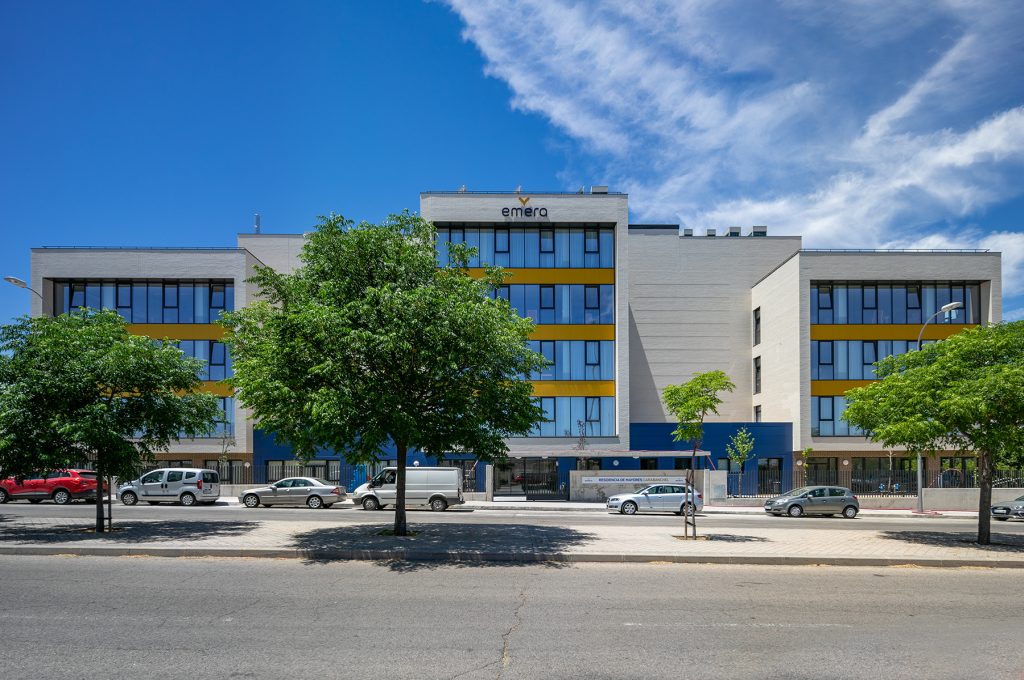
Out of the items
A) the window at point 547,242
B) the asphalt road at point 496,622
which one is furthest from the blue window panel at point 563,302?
the asphalt road at point 496,622

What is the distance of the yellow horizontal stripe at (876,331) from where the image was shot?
137 ft

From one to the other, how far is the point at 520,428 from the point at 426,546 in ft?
11.9

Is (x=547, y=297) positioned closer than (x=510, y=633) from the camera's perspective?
No

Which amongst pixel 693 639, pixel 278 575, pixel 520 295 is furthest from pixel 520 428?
pixel 520 295

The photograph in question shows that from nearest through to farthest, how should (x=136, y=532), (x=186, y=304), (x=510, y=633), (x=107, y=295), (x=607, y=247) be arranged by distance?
(x=510, y=633)
(x=136, y=532)
(x=107, y=295)
(x=186, y=304)
(x=607, y=247)

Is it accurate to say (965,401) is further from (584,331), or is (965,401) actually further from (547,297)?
(547,297)

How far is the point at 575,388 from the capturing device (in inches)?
1622

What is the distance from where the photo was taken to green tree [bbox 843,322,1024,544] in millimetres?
16656

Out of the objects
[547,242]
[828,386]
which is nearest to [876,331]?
[828,386]

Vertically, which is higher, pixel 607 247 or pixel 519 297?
pixel 607 247

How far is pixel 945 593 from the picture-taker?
11.7 meters

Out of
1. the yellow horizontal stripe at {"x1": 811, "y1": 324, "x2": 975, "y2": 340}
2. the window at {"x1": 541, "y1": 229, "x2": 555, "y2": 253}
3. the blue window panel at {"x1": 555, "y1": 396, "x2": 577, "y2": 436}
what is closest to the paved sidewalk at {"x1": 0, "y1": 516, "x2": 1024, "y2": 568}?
the blue window panel at {"x1": 555, "y1": 396, "x2": 577, "y2": 436}

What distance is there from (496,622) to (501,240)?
33.8 meters

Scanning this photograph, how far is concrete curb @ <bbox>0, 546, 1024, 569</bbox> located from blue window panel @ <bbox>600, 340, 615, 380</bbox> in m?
26.6
